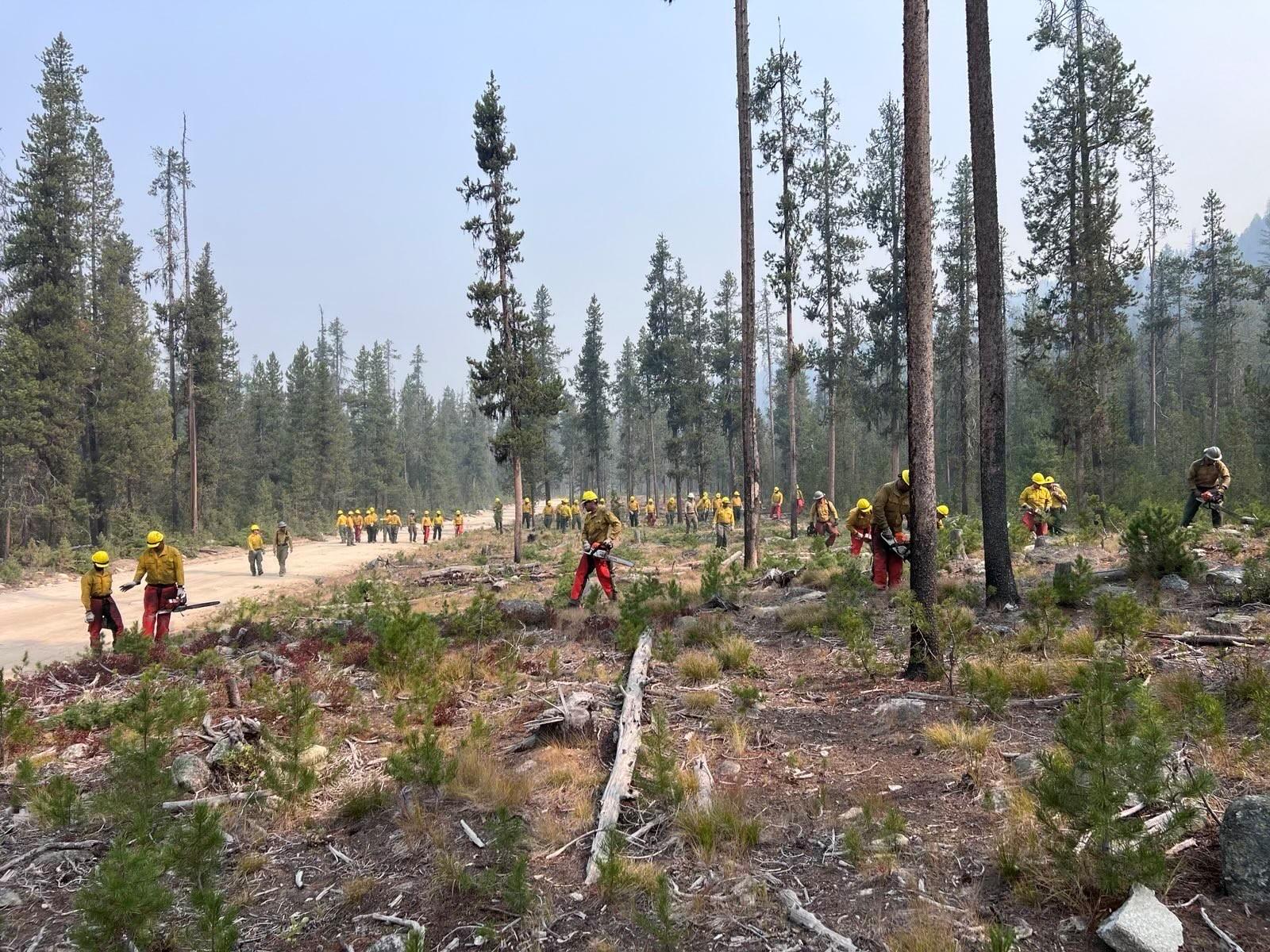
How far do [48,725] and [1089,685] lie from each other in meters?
8.54

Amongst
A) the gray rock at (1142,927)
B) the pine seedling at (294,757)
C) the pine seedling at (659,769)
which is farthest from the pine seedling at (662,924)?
the pine seedling at (294,757)

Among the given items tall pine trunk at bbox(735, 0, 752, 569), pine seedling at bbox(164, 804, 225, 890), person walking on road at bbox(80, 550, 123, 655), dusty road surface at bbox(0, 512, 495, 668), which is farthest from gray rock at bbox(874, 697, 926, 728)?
dusty road surface at bbox(0, 512, 495, 668)

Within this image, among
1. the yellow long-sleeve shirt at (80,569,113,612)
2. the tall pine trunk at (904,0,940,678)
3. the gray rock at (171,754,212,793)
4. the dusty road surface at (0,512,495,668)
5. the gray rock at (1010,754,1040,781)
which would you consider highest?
the tall pine trunk at (904,0,940,678)

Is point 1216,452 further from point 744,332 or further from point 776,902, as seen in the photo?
point 776,902

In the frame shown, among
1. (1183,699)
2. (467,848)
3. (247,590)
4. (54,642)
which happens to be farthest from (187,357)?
(1183,699)

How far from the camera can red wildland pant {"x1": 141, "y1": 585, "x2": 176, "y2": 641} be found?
10234mm

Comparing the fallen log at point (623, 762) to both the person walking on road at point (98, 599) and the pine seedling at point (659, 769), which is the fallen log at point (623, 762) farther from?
the person walking on road at point (98, 599)

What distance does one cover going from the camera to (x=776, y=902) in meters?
3.29

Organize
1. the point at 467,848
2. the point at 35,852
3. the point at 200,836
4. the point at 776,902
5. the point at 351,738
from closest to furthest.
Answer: the point at 776,902, the point at 200,836, the point at 467,848, the point at 35,852, the point at 351,738

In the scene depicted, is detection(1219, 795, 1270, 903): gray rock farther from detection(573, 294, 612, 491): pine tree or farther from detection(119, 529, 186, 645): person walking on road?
detection(573, 294, 612, 491): pine tree

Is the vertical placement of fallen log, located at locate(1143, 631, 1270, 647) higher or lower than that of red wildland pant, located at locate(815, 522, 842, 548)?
lower

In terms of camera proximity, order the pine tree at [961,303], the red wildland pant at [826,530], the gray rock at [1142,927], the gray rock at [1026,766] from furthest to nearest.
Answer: the pine tree at [961,303], the red wildland pant at [826,530], the gray rock at [1026,766], the gray rock at [1142,927]

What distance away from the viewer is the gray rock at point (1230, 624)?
6.38 m

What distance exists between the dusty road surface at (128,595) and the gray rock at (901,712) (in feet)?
36.7
